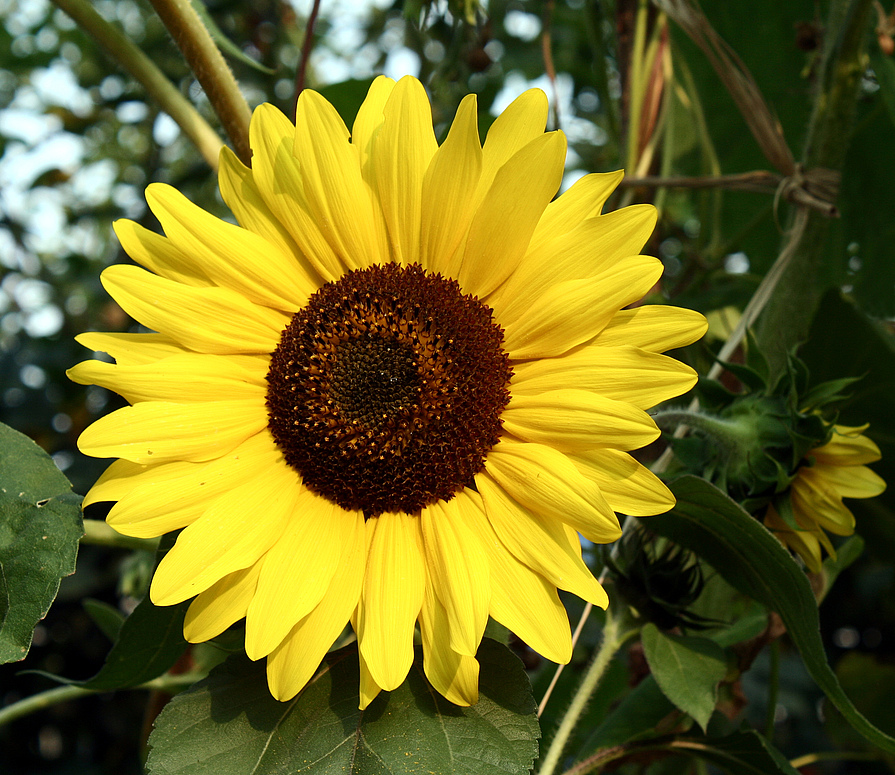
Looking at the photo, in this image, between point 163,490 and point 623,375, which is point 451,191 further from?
point 163,490

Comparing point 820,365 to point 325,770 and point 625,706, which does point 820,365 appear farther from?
point 325,770

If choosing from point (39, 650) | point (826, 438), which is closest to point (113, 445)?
point (826, 438)

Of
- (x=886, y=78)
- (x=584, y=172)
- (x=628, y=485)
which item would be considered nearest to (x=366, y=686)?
(x=628, y=485)

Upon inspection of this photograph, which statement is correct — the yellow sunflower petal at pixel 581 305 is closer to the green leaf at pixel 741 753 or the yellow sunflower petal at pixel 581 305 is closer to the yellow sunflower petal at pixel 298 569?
the yellow sunflower petal at pixel 298 569

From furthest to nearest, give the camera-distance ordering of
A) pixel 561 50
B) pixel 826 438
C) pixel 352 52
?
1. pixel 352 52
2. pixel 561 50
3. pixel 826 438

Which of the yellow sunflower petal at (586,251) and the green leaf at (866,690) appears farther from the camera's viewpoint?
the green leaf at (866,690)

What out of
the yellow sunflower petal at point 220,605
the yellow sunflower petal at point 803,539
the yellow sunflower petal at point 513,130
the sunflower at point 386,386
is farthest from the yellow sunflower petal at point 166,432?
the yellow sunflower petal at point 803,539

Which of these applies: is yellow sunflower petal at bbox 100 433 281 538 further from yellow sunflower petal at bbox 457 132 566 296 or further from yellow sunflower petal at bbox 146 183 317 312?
yellow sunflower petal at bbox 457 132 566 296
